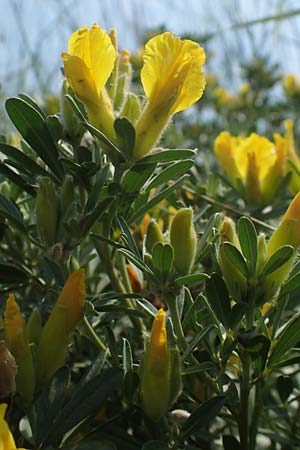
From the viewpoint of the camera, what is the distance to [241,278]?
0.68 m

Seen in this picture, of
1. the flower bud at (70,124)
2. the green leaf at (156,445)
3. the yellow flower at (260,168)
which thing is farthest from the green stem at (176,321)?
the yellow flower at (260,168)

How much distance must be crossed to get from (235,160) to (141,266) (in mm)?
523

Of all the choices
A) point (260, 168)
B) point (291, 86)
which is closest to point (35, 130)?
point (260, 168)

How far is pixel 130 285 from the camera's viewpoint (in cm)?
87

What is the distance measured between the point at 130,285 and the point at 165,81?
259mm

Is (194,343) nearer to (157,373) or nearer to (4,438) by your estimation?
(157,373)

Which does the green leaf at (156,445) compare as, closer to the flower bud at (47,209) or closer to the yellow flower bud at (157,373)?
the yellow flower bud at (157,373)

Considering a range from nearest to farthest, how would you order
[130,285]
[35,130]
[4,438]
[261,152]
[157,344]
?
1. [4,438]
2. [157,344]
3. [35,130]
4. [130,285]
5. [261,152]

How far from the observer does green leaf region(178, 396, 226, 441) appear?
670 millimetres

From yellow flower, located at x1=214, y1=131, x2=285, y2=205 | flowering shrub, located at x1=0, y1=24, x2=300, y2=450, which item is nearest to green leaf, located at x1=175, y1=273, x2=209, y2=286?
flowering shrub, located at x1=0, y1=24, x2=300, y2=450

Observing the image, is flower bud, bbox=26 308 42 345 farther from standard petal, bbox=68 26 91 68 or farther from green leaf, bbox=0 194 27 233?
standard petal, bbox=68 26 91 68

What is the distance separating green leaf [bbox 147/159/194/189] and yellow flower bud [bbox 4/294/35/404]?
0.69ft

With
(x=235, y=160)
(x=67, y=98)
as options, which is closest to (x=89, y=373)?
(x=67, y=98)

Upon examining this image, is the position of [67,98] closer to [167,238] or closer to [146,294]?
[167,238]
